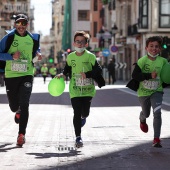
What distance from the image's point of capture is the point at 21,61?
11180 mm

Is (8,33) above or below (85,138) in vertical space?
above

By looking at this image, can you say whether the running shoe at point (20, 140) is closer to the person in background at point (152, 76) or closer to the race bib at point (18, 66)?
the race bib at point (18, 66)

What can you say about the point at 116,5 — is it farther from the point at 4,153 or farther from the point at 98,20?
the point at 4,153

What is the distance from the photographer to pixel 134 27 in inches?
2438

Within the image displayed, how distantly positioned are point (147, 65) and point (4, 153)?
8.17 ft

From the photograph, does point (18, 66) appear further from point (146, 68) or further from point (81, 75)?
point (146, 68)

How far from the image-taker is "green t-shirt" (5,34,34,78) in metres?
11.2

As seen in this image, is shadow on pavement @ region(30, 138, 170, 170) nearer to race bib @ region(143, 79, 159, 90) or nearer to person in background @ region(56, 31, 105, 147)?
person in background @ region(56, 31, 105, 147)

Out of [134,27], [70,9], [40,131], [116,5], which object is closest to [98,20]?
[70,9]

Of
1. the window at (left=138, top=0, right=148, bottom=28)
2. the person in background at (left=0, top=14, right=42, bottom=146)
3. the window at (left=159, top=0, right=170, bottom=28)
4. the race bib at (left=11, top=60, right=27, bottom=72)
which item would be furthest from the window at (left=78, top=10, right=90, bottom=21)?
the race bib at (left=11, top=60, right=27, bottom=72)

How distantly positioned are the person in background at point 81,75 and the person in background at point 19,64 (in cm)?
66

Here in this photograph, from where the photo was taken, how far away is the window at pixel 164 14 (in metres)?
55.8

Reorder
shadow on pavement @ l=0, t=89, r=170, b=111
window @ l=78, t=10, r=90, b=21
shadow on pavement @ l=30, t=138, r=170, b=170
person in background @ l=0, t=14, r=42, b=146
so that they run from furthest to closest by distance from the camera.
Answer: window @ l=78, t=10, r=90, b=21, shadow on pavement @ l=0, t=89, r=170, b=111, person in background @ l=0, t=14, r=42, b=146, shadow on pavement @ l=30, t=138, r=170, b=170

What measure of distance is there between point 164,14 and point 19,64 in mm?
45576
